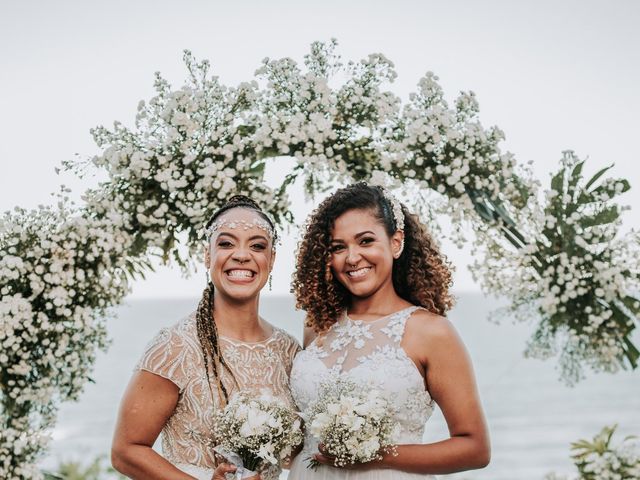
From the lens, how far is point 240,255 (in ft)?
12.8

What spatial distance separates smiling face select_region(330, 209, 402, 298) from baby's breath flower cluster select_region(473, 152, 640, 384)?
152 cm

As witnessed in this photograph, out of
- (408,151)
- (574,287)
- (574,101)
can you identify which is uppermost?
(574,101)

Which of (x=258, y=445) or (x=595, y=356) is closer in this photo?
(x=258, y=445)

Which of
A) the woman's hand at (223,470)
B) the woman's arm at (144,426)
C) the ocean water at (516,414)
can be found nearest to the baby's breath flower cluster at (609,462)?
the woman's hand at (223,470)

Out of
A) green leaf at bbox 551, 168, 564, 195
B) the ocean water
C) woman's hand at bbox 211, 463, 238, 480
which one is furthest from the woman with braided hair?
the ocean water

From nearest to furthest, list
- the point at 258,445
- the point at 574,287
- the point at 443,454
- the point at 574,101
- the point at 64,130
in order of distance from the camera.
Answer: the point at 258,445
the point at 443,454
the point at 574,287
the point at 574,101
the point at 64,130

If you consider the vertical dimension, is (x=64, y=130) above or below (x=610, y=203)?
above

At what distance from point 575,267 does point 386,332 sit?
188cm

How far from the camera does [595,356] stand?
5117mm

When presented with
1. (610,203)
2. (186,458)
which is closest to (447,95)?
(610,203)

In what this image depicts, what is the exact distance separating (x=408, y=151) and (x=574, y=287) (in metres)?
1.55

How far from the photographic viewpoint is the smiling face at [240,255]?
3893 millimetres

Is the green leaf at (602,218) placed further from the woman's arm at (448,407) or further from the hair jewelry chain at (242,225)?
the hair jewelry chain at (242,225)

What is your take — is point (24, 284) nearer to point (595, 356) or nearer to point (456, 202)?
point (456, 202)
